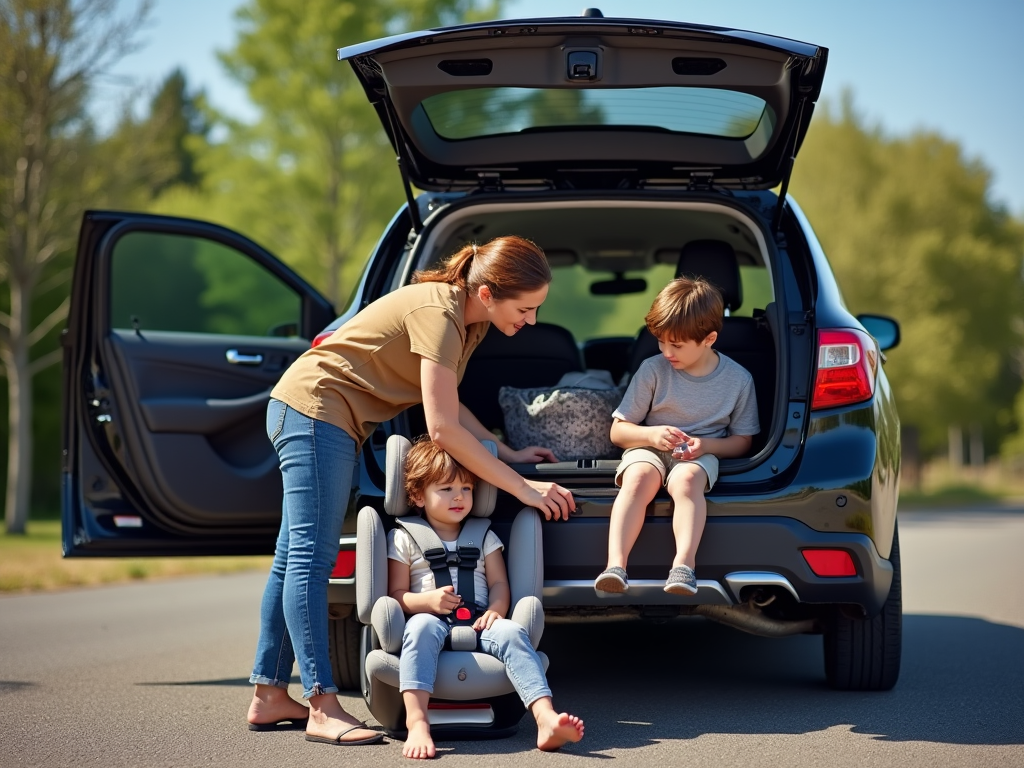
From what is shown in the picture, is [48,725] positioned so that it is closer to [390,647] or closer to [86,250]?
[390,647]

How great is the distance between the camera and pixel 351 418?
13.0 feet

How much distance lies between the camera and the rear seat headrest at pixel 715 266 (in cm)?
483

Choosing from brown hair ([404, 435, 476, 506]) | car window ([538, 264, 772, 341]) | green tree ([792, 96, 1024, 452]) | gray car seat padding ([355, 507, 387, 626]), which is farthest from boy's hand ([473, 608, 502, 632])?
green tree ([792, 96, 1024, 452])

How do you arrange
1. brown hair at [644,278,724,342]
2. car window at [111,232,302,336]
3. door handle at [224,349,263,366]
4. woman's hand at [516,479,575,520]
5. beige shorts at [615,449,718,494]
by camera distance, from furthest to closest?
car window at [111,232,302,336], door handle at [224,349,263,366], brown hair at [644,278,724,342], beige shorts at [615,449,718,494], woman's hand at [516,479,575,520]

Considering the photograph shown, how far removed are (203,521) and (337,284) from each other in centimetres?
1505

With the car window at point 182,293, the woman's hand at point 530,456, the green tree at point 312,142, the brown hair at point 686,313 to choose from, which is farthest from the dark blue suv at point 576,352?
the car window at point 182,293

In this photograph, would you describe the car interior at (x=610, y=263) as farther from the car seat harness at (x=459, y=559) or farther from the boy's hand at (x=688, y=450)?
the car seat harness at (x=459, y=559)

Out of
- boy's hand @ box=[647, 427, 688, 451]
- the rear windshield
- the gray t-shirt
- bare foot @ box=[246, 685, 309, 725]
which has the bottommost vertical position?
bare foot @ box=[246, 685, 309, 725]

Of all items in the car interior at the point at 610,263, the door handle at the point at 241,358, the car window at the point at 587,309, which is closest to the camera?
the car interior at the point at 610,263

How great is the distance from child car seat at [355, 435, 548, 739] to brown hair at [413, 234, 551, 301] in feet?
1.91

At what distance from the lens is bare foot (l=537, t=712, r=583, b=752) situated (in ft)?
11.3

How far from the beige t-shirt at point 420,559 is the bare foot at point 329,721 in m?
0.43

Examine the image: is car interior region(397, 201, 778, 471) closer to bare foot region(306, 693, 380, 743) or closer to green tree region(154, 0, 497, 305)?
bare foot region(306, 693, 380, 743)

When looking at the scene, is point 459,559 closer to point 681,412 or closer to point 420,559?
point 420,559
